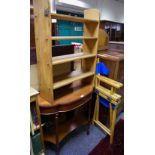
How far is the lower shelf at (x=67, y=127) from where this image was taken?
1.60 m

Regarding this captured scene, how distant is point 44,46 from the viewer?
1172 millimetres

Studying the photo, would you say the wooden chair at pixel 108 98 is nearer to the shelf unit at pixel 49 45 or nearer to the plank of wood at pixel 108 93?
the plank of wood at pixel 108 93

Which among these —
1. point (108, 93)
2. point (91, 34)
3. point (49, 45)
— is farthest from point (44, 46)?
point (108, 93)

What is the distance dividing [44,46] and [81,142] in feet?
4.51

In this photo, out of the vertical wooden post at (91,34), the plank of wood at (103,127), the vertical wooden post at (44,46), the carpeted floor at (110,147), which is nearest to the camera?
the vertical wooden post at (44,46)

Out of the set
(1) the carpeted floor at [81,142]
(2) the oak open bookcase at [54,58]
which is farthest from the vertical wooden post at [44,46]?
(1) the carpeted floor at [81,142]

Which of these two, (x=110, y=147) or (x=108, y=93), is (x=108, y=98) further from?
(x=110, y=147)

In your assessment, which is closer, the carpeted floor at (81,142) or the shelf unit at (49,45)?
the shelf unit at (49,45)

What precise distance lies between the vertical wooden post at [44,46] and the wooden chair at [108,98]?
2.36ft

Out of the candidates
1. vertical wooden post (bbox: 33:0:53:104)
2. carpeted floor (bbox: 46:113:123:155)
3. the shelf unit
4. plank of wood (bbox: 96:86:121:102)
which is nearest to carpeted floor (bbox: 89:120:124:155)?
carpeted floor (bbox: 46:113:123:155)
